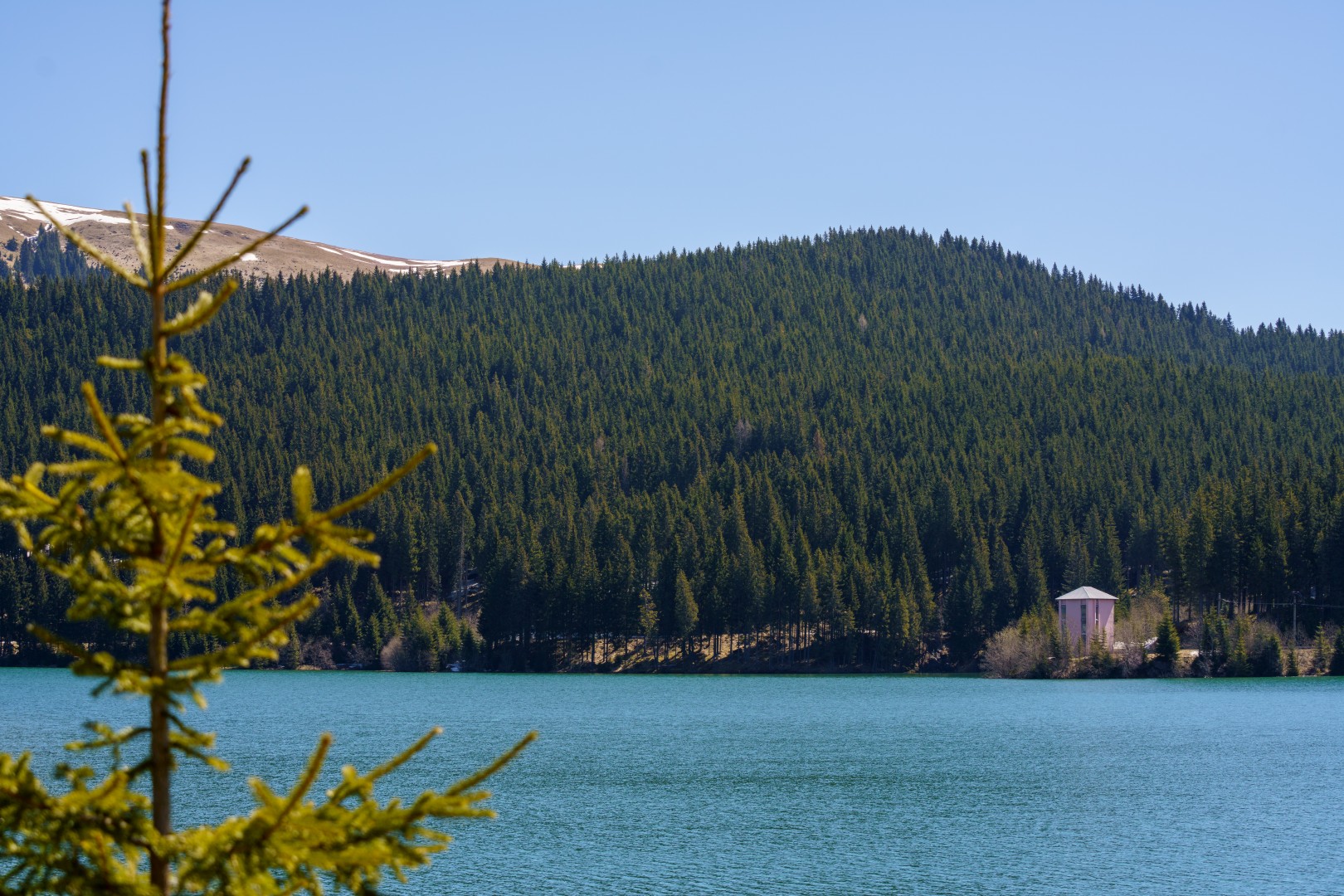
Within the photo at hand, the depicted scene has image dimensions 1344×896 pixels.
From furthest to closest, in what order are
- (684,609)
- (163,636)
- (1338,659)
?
(684,609) → (1338,659) → (163,636)

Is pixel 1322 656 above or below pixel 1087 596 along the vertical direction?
below

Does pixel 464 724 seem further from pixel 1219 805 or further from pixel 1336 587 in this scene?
pixel 1336 587

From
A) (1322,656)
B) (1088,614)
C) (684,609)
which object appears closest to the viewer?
(1322,656)

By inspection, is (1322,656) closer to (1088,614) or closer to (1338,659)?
(1338,659)

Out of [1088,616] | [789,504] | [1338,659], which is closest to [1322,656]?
[1338,659]

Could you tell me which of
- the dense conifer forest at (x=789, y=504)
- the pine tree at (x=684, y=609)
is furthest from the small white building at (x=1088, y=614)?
the pine tree at (x=684, y=609)

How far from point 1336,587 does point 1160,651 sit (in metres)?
21.5

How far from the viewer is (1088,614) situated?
4333 inches

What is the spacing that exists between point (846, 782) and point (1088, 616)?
6598 cm

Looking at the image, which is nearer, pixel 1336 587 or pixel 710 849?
pixel 710 849

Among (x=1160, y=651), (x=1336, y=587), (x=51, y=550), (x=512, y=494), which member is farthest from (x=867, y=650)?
(x=51, y=550)

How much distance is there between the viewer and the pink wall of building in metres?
110

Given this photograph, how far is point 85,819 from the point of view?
23.8 ft

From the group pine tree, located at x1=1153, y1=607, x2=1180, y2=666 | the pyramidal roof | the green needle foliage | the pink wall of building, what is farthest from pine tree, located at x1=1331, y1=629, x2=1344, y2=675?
the green needle foliage
